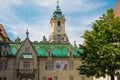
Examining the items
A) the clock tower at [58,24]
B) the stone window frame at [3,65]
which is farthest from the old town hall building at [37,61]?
the clock tower at [58,24]

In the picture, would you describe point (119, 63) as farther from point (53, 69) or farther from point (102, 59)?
point (53, 69)

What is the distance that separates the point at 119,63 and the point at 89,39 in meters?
5.61

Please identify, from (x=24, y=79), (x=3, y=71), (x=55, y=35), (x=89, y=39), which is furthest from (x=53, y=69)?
(x=55, y=35)

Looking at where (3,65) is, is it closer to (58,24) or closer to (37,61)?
(37,61)

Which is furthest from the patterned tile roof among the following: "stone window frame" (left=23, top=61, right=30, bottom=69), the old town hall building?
"stone window frame" (left=23, top=61, right=30, bottom=69)

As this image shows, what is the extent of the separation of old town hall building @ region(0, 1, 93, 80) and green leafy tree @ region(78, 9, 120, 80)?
25872 mm

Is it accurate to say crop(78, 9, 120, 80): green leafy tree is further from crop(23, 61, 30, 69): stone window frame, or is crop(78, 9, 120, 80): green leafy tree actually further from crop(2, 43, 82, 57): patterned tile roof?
crop(2, 43, 82, 57): patterned tile roof

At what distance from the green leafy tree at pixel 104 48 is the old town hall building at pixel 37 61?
1019 inches

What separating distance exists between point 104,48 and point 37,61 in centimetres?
3004

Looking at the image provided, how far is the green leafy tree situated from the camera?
40.1 metres

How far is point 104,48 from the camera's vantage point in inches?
1578

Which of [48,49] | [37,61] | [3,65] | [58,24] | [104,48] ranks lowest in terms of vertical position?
[3,65]

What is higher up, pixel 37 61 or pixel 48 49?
pixel 48 49

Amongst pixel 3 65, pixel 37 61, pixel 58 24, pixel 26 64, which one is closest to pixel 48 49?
pixel 37 61
